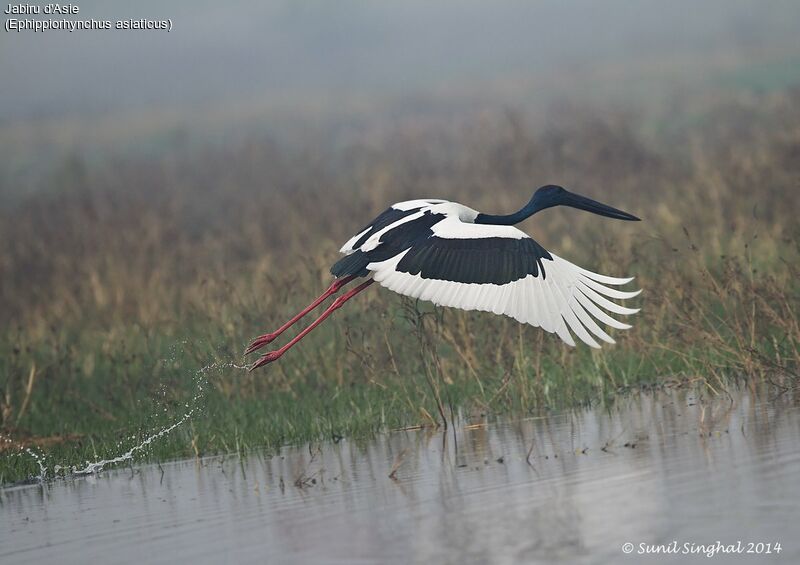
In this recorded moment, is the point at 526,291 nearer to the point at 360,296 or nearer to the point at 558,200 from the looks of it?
the point at 558,200

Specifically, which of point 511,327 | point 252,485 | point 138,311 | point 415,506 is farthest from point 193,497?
point 138,311

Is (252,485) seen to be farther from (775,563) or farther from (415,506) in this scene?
(775,563)

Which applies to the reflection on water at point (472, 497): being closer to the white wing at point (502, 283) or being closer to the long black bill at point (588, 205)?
the white wing at point (502, 283)

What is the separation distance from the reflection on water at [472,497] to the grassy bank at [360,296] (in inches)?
20.8

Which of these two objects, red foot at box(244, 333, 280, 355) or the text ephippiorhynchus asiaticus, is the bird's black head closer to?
the text ephippiorhynchus asiaticus

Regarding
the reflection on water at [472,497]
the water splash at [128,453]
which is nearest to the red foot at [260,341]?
the water splash at [128,453]

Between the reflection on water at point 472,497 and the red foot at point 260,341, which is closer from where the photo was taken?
the reflection on water at point 472,497

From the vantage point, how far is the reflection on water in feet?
19.2

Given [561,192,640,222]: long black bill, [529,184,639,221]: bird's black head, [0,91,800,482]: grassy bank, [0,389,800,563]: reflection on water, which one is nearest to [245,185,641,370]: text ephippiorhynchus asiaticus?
[0,91,800,482]: grassy bank

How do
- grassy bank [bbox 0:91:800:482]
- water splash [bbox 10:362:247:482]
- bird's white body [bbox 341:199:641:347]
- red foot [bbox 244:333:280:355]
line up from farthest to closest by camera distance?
red foot [bbox 244:333:280:355] < grassy bank [bbox 0:91:800:482] < water splash [bbox 10:362:247:482] < bird's white body [bbox 341:199:641:347]

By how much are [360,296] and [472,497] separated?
4817 mm

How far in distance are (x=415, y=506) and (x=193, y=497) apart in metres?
1.44

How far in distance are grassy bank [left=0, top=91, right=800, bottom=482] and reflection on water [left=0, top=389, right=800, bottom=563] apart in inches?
20.8

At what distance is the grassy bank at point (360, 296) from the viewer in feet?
30.5
